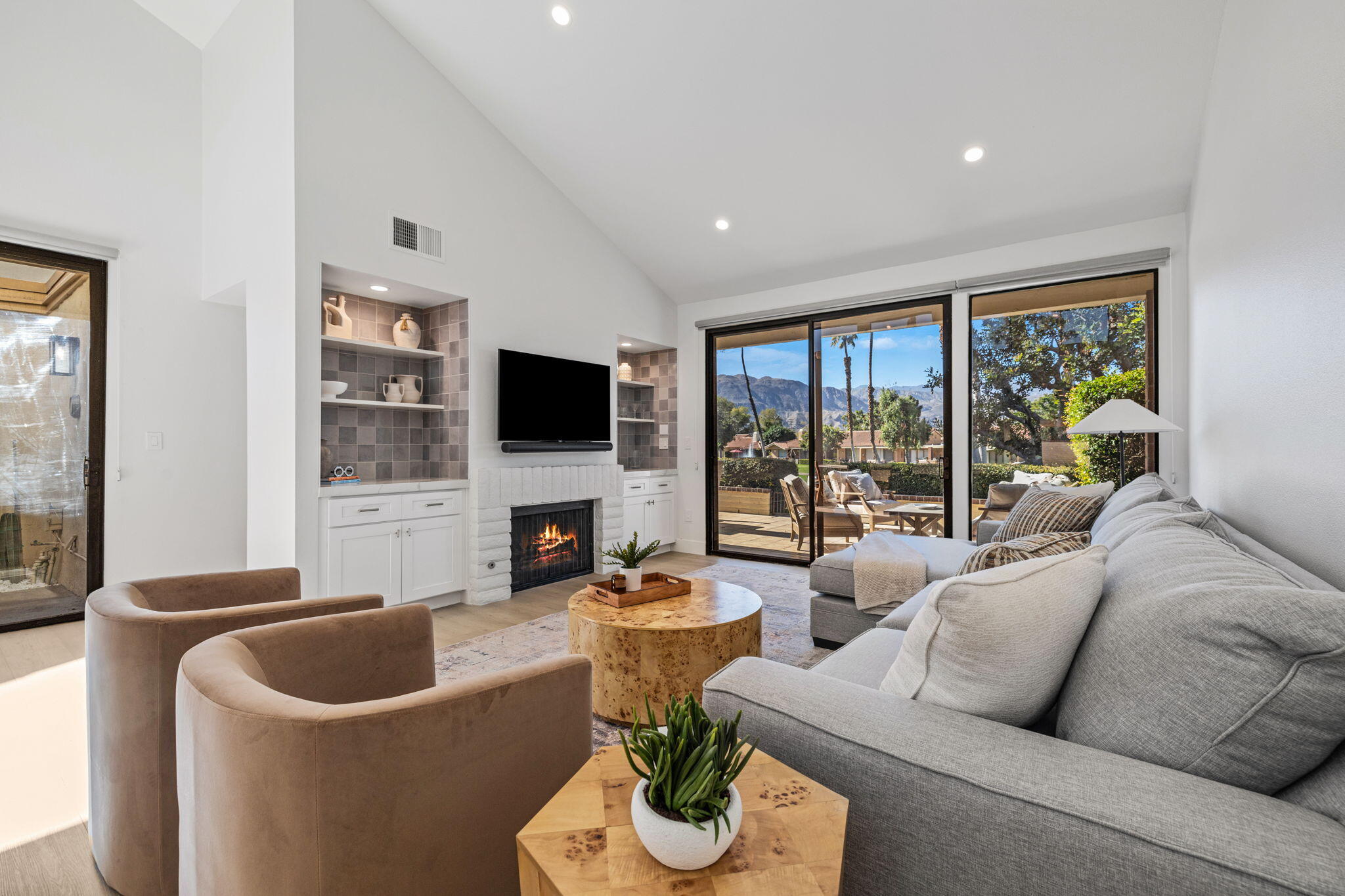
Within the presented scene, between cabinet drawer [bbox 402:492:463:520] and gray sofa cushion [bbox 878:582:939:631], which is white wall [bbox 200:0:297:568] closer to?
cabinet drawer [bbox 402:492:463:520]

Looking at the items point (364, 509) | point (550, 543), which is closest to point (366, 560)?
point (364, 509)

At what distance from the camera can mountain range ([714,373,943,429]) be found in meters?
4.83

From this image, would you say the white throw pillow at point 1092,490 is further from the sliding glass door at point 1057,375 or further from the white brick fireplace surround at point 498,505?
the white brick fireplace surround at point 498,505

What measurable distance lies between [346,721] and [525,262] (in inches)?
167

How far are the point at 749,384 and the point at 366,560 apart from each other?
3.67m

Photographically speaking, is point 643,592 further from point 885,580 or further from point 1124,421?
point 1124,421

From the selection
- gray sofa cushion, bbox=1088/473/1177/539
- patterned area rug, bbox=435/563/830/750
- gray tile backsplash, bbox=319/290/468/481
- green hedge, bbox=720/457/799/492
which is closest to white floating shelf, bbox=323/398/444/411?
gray tile backsplash, bbox=319/290/468/481

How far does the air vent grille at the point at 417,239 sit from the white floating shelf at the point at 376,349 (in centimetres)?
64

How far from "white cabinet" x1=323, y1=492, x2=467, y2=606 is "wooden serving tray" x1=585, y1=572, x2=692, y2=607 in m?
1.64

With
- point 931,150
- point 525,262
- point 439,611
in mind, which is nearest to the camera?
point 931,150

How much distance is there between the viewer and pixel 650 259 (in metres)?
5.57

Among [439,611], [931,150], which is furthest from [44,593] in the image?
[931,150]

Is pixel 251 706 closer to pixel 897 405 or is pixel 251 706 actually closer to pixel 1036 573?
pixel 1036 573

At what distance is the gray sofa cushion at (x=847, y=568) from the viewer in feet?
9.57
